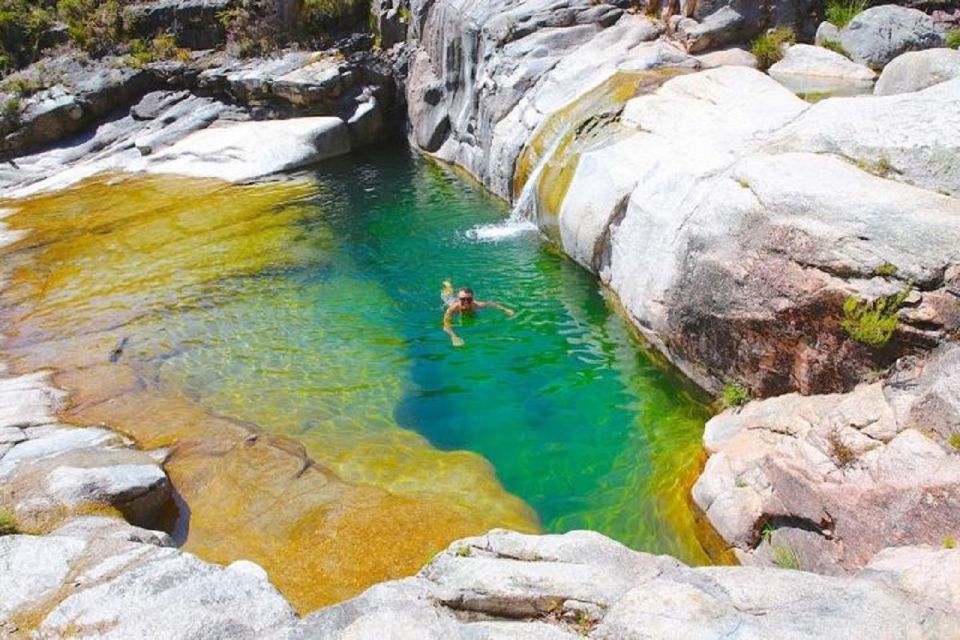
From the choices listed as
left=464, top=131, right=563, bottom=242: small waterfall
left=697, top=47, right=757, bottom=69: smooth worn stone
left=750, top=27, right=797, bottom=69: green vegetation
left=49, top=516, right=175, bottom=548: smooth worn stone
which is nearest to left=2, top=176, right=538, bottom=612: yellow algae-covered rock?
left=49, top=516, right=175, bottom=548: smooth worn stone

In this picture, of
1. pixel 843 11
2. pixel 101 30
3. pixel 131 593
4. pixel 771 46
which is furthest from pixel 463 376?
pixel 101 30

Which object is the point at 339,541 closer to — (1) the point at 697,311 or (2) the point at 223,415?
(2) the point at 223,415

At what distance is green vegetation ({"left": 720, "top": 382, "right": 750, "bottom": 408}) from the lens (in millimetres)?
8547

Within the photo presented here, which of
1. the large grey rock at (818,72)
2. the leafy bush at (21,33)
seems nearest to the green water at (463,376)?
the large grey rock at (818,72)

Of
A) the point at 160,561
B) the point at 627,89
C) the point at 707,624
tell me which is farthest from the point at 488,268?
the point at 707,624

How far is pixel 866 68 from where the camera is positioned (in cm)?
1440

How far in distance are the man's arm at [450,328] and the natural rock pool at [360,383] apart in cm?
15

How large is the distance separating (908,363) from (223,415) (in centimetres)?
811

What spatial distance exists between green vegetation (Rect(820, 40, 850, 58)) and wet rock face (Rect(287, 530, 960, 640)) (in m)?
12.9

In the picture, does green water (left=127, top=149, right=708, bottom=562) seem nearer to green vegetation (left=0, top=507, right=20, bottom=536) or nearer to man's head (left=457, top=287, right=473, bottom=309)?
man's head (left=457, top=287, right=473, bottom=309)

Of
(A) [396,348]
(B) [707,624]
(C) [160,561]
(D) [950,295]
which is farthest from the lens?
(A) [396,348]

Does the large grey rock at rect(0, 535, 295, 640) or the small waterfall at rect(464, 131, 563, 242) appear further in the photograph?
the small waterfall at rect(464, 131, 563, 242)

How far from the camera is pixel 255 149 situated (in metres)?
23.9

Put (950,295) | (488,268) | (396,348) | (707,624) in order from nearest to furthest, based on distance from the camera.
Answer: (707,624)
(950,295)
(396,348)
(488,268)
